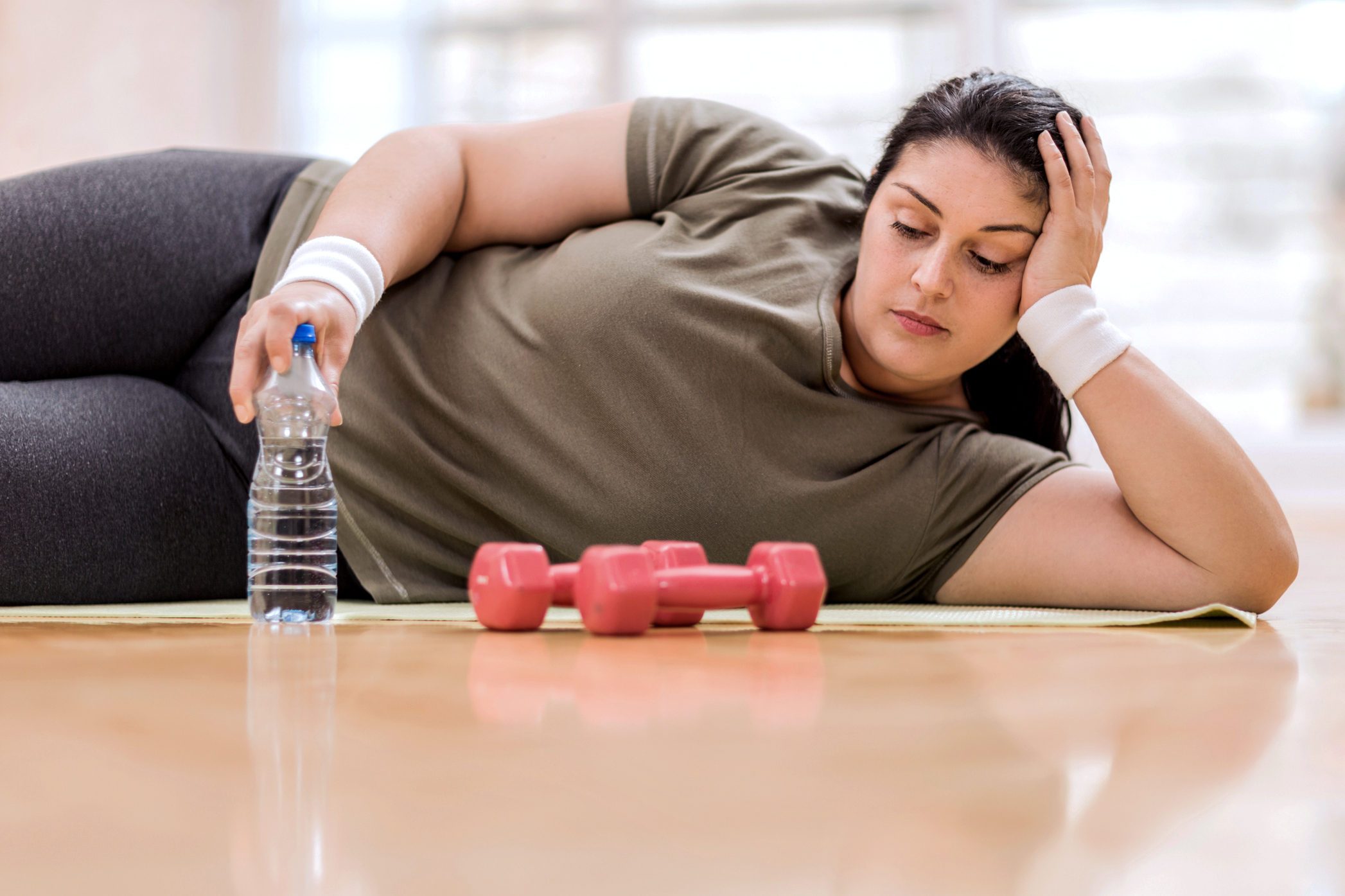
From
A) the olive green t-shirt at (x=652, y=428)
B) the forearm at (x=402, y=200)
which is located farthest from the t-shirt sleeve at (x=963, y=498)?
the forearm at (x=402, y=200)

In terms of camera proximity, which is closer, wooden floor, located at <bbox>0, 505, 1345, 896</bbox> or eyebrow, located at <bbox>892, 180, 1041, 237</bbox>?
wooden floor, located at <bbox>0, 505, 1345, 896</bbox>

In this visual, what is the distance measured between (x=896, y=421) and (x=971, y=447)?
89mm

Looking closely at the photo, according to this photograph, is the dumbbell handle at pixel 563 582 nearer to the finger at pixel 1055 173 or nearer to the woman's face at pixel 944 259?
the woman's face at pixel 944 259

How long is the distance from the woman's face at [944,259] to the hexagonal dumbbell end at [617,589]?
1.50 ft

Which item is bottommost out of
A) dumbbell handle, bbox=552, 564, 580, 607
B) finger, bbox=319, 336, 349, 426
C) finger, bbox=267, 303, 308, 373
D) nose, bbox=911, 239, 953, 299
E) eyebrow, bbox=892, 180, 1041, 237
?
dumbbell handle, bbox=552, 564, 580, 607

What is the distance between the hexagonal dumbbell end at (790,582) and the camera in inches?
41.1

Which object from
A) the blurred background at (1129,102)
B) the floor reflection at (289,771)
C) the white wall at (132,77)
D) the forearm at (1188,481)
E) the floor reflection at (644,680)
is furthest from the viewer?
the blurred background at (1129,102)

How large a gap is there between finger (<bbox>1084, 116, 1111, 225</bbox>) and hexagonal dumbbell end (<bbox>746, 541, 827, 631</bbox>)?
557 millimetres

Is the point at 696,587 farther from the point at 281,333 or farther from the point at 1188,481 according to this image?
the point at 1188,481

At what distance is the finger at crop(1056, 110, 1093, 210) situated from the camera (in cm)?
131

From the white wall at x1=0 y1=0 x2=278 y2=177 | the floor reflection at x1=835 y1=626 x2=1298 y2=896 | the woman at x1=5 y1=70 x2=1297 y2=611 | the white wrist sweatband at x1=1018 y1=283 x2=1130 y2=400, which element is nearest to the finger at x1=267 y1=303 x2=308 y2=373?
the woman at x1=5 y1=70 x2=1297 y2=611

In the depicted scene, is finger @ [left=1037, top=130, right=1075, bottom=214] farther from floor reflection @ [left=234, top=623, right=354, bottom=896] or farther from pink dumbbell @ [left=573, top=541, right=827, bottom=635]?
floor reflection @ [left=234, top=623, right=354, bottom=896]

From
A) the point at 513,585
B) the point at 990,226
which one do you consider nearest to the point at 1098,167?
the point at 990,226

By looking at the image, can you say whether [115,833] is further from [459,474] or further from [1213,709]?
[459,474]
